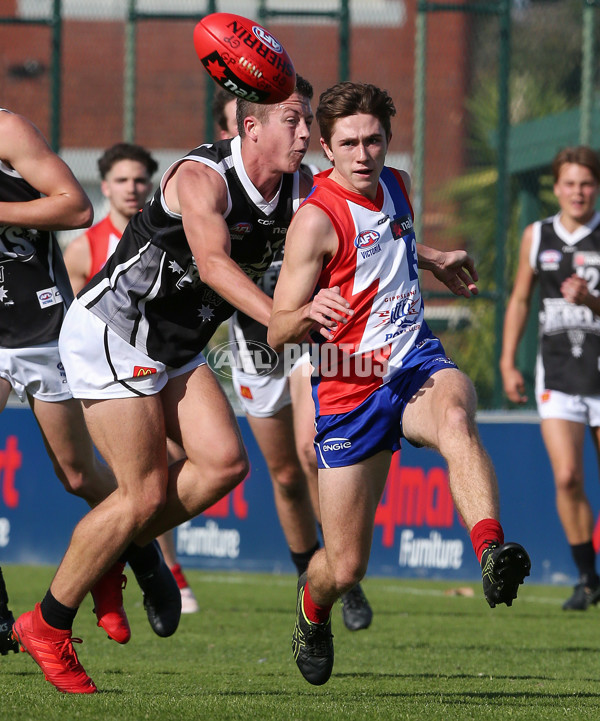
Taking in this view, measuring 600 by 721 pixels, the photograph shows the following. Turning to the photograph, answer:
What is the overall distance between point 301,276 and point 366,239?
36cm

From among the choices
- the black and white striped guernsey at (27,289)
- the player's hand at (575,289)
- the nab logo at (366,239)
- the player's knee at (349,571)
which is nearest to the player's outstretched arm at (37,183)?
the black and white striped guernsey at (27,289)

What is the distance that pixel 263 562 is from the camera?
36.6 ft

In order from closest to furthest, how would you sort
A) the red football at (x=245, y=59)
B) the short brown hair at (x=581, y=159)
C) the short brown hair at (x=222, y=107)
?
the red football at (x=245, y=59), the short brown hair at (x=222, y=107), the short brown hair at (x=581, y=159)

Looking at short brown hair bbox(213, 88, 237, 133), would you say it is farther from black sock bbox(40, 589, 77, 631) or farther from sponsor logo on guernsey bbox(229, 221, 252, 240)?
black sock bbox(40, 589, 77, 631)

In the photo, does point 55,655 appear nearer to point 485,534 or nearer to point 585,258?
point 485,534

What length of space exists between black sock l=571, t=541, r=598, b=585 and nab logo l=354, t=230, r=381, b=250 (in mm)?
4453

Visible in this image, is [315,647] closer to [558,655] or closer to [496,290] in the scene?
[558,655]

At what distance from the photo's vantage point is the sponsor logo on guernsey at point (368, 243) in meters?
5.08

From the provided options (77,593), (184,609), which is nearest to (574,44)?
(184,609)

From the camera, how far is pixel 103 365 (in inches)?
209

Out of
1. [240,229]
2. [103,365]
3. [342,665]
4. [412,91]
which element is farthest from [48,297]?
[412,91]

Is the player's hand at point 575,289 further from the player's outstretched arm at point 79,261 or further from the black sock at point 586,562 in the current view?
the player's outstretched arm at point 79,261

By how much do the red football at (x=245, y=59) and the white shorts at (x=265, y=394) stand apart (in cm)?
237

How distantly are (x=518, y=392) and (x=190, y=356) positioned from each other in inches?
168
